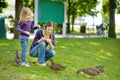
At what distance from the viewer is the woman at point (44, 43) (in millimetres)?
10766

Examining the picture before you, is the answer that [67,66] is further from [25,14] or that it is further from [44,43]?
[25,14]

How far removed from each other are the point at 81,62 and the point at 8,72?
393 cm

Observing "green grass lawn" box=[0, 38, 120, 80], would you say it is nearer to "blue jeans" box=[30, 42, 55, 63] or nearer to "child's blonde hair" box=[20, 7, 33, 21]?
"blue jeans" box=[30, 42, 55, 63]

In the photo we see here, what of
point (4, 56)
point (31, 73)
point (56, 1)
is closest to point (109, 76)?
point (31, 73)

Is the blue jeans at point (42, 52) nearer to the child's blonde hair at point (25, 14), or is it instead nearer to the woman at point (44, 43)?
the woman at point (44, 43)

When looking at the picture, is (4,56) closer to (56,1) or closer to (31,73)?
(31,73)

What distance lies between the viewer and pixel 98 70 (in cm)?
998

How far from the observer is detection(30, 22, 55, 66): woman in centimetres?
1077

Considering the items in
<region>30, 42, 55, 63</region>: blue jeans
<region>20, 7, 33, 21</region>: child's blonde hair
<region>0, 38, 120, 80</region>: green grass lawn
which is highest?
<region>20, 7, 33, 21</region>: child's blonde hair

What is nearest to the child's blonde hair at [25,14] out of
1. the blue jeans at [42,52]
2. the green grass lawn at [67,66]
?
the blue jeans at [42,52]

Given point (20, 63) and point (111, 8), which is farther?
point (111, 8)

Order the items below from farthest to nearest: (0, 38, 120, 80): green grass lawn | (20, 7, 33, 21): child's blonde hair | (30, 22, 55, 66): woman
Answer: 1. (30, 22, 55, 66): woman
2. (20, 7, 33, 21): child's blonde hair
3. (0, 38, 120, 80): green grass lawn

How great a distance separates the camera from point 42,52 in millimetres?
10836

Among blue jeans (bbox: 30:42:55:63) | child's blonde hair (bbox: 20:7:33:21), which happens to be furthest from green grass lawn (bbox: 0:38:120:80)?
child's blonde hair (bbox: 20:7:33:21)
